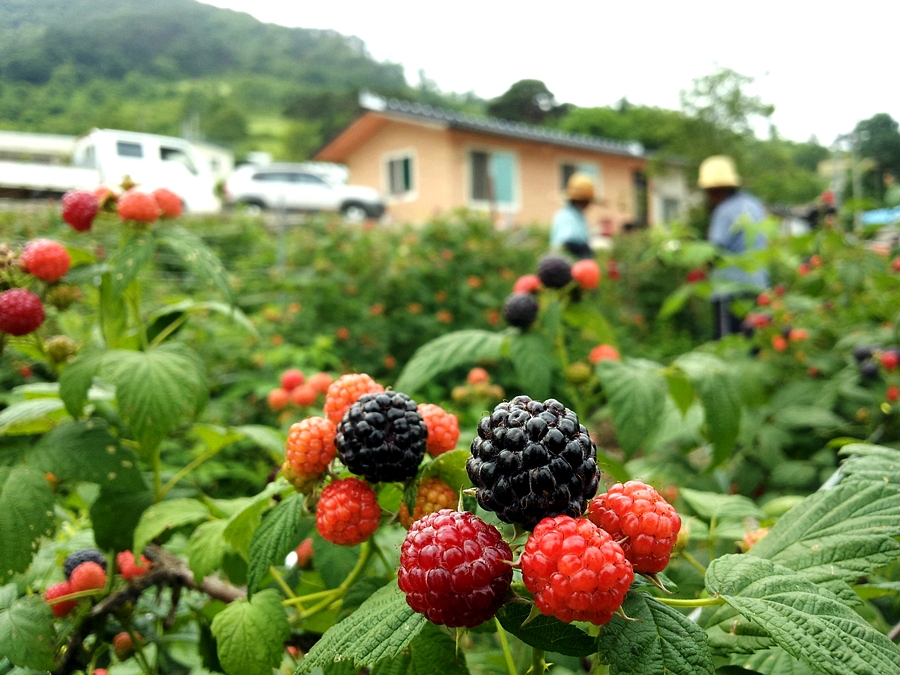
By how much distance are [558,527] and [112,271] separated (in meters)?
1.01

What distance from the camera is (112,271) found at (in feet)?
3.91

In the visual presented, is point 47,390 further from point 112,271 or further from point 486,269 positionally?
point 486,269

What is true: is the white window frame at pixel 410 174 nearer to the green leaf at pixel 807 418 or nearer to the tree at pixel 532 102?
the tree at pixel 532 102

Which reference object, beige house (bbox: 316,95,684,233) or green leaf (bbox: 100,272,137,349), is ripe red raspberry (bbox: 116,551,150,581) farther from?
beige house (bbox: 316,95,684,233)

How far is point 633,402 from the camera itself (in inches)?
55.2

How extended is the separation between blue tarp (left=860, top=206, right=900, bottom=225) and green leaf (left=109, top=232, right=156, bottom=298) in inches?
106

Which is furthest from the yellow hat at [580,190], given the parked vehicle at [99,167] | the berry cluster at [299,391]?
the parked vehicle at [99,167]

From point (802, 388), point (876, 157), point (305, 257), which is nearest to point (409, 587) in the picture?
point (802, 388)

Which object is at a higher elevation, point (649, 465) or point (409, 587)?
point (409, 587)

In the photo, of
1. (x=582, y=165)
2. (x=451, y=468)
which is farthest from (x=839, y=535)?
(x=582, y=165)

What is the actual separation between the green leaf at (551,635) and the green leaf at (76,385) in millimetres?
828

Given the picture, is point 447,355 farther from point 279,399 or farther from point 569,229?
point 569,229

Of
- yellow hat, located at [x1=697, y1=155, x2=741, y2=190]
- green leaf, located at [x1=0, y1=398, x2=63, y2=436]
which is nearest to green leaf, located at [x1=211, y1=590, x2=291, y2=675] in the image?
green leaf, located at [x1=0, y1=398, x2=63, y2=436]

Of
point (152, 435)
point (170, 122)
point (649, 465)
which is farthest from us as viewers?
point (170, 122)
